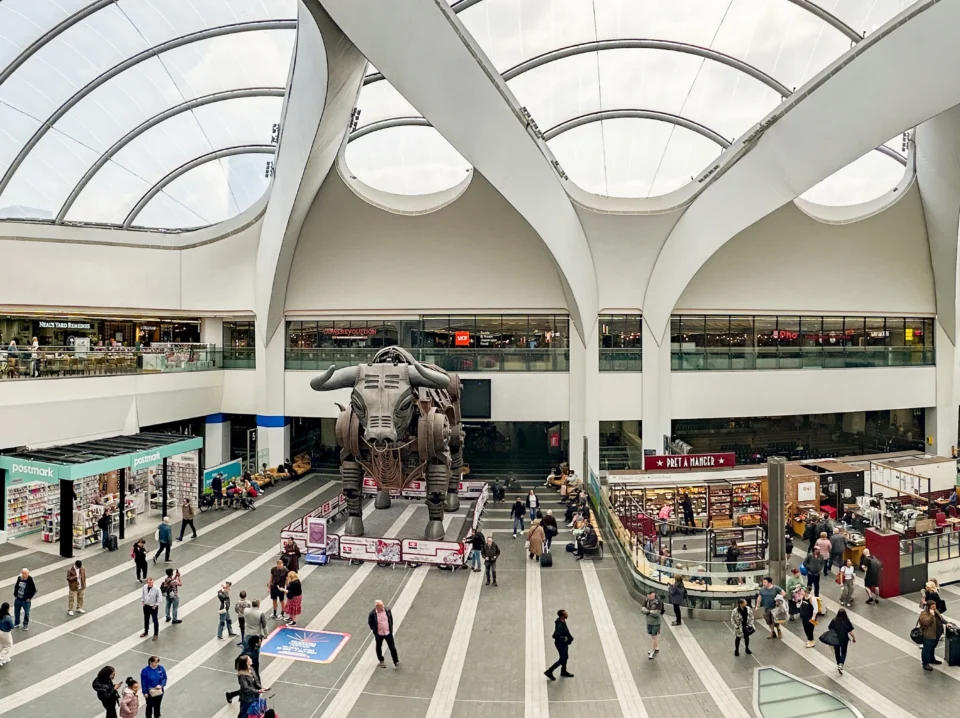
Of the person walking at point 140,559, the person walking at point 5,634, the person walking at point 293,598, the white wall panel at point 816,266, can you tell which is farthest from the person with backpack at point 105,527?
the white wall panel at point 816,266

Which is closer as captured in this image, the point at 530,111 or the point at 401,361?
the point at 401,361

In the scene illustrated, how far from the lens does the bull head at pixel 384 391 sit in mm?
12422

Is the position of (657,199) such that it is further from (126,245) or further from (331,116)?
(126,245)

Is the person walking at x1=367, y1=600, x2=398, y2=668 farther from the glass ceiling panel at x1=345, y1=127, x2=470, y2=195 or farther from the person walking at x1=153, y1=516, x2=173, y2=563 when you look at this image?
the glass ceiling panel at x1=345, y1=127, x2=470, y2=195

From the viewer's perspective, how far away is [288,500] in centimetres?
1980

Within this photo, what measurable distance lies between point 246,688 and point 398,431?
255 inches

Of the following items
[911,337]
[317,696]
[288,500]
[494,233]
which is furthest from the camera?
[911,337]

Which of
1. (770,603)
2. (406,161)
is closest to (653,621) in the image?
(770,603)

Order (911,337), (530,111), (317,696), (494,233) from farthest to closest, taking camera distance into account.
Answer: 1. (911,337)
2. (494,233)
3. (530,111)
4. (317,696)

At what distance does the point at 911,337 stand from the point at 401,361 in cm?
2471

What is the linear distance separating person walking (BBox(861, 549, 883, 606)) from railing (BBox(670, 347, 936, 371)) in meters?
12.1

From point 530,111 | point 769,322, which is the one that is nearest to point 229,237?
point 530,111

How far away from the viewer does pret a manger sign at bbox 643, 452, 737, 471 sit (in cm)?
1698

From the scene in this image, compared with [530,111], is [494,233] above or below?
below
